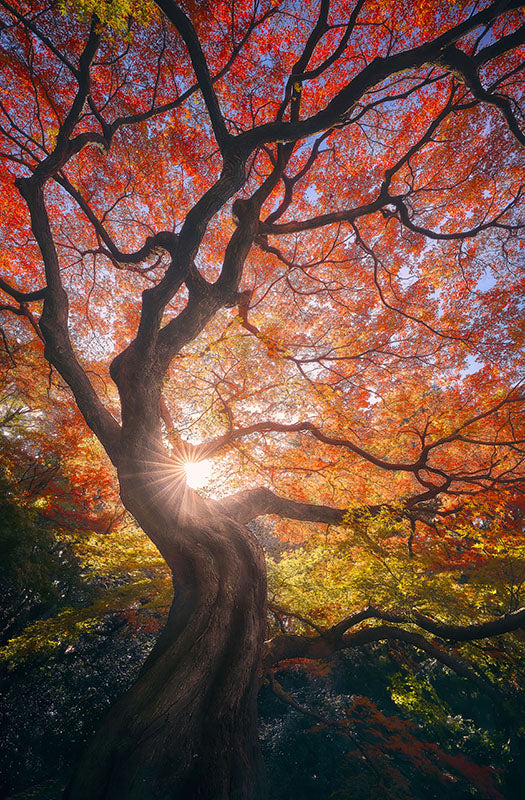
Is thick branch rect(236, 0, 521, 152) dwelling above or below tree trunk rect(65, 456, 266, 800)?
above

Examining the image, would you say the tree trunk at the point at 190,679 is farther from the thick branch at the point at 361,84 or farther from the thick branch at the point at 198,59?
the thick branch at the point at 361,84

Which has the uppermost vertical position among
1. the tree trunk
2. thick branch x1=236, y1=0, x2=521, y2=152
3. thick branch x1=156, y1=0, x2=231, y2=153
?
thick branch x1=236, y1=0, x2=521, y2=152

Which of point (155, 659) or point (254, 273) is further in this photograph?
point (254, 273)

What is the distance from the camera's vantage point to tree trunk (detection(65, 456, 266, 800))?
1.98 metres

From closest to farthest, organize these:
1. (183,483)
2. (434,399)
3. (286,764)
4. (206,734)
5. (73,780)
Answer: (73,780), (206,734), (183,483), (286,764), (434,399)

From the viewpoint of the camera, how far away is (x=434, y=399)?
32.4ft

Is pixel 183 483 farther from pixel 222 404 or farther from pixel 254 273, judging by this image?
pixel 254 273

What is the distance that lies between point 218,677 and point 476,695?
28.2 feet

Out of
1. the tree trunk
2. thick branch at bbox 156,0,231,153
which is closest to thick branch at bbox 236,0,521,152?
thick branch at bbox 156,0,231,153

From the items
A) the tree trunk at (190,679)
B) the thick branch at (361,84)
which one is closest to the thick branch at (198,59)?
the thick branch at (361,84)

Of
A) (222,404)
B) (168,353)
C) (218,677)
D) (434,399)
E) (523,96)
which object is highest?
(523,96)

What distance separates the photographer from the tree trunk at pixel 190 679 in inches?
77.9

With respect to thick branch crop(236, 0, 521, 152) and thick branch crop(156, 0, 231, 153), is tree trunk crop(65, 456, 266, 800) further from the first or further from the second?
thick branch crop(236, 0, 521, 152)

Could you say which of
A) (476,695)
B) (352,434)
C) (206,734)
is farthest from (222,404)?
(476,695)
